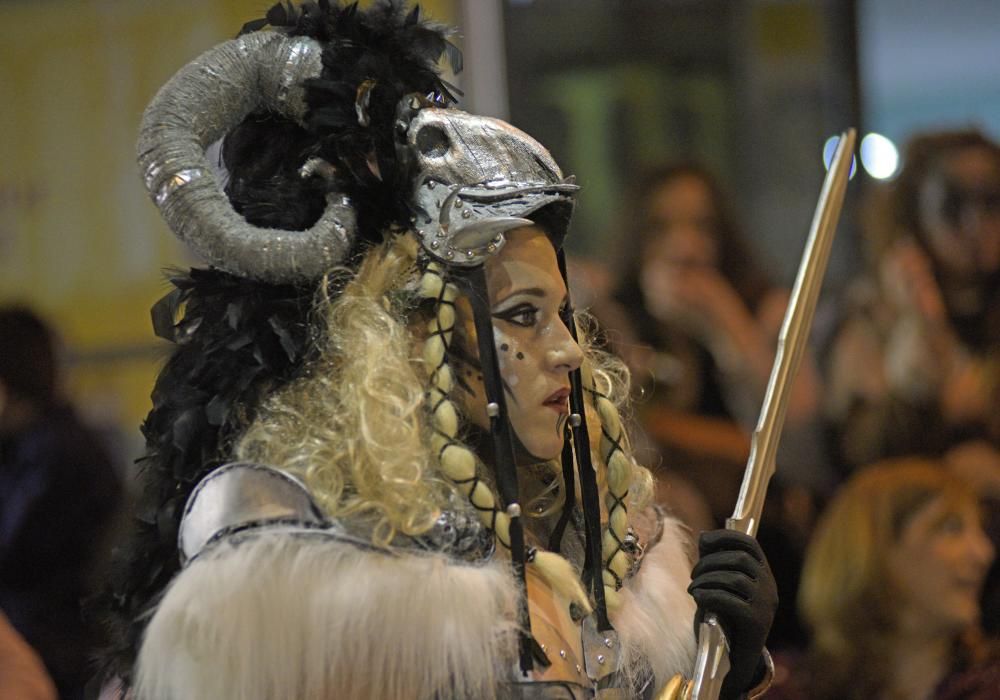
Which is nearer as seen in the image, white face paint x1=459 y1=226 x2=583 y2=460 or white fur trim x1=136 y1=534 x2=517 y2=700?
white fur trim x1=136 y1=534 x2=517 y2=700

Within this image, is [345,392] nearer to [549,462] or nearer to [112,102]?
[549,462]

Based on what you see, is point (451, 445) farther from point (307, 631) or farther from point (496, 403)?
point (307, 631)

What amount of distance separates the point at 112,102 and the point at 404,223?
7.77ft

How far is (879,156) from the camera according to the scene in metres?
4.07

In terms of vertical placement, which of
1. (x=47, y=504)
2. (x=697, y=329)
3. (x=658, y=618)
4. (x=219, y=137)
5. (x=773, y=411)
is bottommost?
(x=47, y=504)

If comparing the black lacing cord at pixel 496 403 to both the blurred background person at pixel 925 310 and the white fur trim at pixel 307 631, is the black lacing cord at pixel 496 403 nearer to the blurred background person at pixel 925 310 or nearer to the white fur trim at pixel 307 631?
the white fur trim at pixel 307 631

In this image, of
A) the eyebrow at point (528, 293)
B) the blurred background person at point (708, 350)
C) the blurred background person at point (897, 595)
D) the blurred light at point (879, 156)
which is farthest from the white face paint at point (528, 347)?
the blurred light at point (879, 156)

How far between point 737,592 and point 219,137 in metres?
0.86

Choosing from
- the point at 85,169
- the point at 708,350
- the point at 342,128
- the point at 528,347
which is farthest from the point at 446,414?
the point at 85,169

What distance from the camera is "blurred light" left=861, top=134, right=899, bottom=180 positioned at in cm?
387

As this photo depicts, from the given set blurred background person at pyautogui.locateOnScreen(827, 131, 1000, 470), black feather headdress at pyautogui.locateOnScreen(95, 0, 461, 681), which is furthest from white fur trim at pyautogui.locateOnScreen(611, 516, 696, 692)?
blurred background person at pyautogui.locateOnScreen(827, 131, 1000, 470)

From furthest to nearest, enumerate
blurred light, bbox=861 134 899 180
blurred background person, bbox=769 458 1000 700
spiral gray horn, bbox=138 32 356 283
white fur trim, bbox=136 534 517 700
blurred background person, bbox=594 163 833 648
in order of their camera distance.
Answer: blurred light, bbox=861 134 899 180 < blurred background person, bbox=594 163 833 648 < blurred background person, bbox=769 458 1000 700 < spiral gray horn, bbox=138 32 356 283 < white fur trim, bbox=136 534 517 700

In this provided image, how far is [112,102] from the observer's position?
4.01 metres

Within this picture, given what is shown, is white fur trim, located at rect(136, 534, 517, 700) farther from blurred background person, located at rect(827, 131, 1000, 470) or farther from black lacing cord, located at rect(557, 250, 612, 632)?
blurred background person, located at rect(827, 131, 1000, 470)
